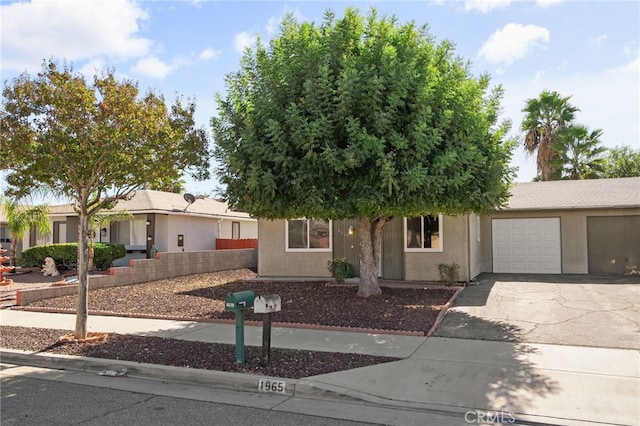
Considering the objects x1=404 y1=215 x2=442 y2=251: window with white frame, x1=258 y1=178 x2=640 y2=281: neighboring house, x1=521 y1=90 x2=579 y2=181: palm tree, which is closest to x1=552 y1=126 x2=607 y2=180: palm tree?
x1=521 y1=90 x2=579 y2=181: palm tree

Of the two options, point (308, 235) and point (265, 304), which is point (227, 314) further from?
point (308, 235)

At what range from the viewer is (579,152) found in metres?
25.8

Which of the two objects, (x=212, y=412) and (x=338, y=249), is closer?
(x=212, y=412)

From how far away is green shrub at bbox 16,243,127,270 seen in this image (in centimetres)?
1869

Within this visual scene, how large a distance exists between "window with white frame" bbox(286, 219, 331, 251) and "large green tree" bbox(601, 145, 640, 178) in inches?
1071

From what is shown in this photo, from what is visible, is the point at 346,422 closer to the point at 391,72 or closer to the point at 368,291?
the point at 391,72

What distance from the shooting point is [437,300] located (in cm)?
1212

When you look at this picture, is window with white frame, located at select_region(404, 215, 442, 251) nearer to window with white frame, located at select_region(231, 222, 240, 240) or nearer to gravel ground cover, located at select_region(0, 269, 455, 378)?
gravel ground cover, located at select_region(0, 269, 455, 378)

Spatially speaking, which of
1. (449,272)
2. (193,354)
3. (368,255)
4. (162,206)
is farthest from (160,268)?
(193,354)

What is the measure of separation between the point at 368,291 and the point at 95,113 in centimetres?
744

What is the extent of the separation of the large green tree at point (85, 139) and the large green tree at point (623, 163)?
113 ft

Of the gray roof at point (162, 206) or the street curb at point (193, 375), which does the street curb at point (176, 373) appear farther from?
the gray roof at point (162, 206)

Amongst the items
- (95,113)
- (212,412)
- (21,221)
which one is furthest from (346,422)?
(21,221)

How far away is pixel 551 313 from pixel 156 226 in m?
16.9
